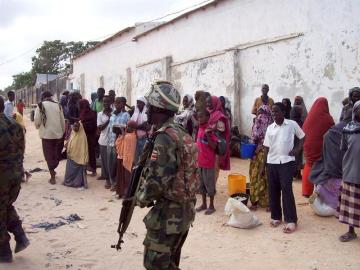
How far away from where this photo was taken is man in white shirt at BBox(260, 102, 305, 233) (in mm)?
5535

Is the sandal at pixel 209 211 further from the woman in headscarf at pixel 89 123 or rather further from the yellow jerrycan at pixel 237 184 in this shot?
the woman in headscarf at pixel 89 123

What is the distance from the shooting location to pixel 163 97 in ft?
10.1

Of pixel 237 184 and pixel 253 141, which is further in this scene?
pixel 237 184

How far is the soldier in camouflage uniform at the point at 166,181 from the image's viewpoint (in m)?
2.95

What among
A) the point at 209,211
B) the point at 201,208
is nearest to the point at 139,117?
the point at 201,208

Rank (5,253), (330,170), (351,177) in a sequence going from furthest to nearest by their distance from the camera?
(330,170) < (351,177) < (5,253)

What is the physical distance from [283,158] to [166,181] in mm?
2908

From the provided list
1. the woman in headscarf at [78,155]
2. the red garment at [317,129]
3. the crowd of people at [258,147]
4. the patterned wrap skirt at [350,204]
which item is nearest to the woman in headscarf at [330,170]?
the crowd of people at [258,147]

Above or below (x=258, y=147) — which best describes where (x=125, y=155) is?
below

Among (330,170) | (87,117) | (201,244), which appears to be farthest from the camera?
(87,117)

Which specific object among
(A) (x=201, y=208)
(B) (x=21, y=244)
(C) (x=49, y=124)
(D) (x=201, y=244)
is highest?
(C) (x=49, y=124)

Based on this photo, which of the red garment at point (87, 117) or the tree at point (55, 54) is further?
the tree at point (55, 54)

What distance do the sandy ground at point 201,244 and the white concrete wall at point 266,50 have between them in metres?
3.27

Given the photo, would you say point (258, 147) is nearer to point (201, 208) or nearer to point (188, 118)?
point (201, 208)
